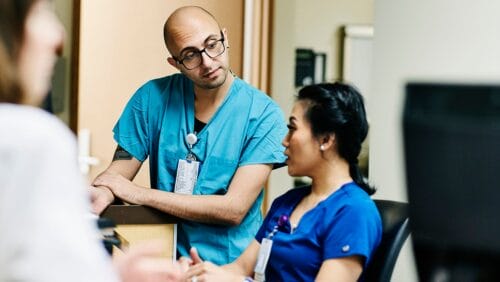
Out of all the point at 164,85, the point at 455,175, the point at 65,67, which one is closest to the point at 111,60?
the point at 65,67

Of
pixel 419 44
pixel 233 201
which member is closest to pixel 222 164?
pixel 233 201

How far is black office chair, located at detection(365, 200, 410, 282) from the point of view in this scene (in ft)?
5.48

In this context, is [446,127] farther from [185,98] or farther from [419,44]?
[419,44]

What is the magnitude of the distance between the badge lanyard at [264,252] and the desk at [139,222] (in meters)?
0.25

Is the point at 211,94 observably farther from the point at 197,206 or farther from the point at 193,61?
the point at 197,206

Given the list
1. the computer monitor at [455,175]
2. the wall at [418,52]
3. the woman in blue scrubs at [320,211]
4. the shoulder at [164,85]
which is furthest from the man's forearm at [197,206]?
the computer monitor at [455,175]

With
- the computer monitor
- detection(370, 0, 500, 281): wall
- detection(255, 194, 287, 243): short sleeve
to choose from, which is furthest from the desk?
the computer monitor

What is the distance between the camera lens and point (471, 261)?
0.95m

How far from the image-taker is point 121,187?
2.03 m

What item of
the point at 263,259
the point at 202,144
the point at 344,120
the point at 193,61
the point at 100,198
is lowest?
the point at 263,259

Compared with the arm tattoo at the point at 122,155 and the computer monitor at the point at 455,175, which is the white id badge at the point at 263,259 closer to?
the arm tattoo at the point at 122,155

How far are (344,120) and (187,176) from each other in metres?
0.48

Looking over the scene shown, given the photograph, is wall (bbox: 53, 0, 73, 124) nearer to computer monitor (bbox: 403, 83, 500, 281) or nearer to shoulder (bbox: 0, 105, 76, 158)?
computer monitor (bbox: 403, 83, 500, 281)

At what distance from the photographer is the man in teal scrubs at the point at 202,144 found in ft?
6.71
